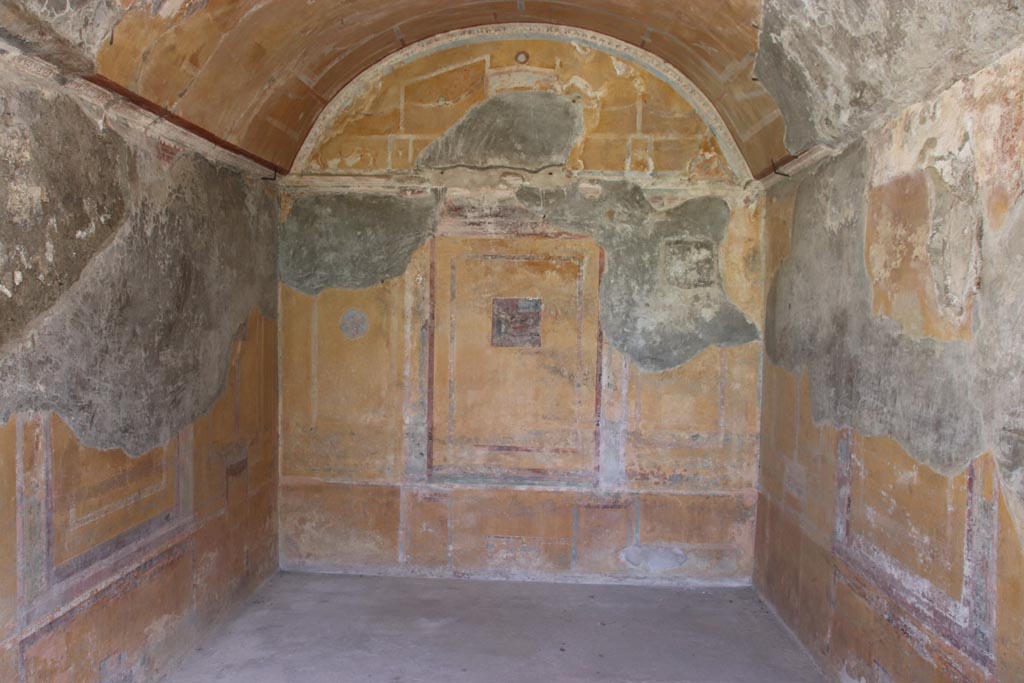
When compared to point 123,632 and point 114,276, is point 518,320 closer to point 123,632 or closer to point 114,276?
point 114,276

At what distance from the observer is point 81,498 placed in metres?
3.00

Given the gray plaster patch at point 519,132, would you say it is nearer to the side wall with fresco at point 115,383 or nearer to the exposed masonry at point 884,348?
the side wall with fresco at point 115,383

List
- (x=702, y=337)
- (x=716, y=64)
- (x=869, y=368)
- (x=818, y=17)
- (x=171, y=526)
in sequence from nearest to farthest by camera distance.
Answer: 1. (x=818, y=17)
2. (x=869, y=368)
3. (x=171, y=526)
4. (x=716, y=64)
5. (x=702, y=337)

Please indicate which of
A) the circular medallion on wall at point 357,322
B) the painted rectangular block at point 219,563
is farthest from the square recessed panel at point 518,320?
the painted rectangular block at point 219,563

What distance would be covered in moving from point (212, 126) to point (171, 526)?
208 centimetres

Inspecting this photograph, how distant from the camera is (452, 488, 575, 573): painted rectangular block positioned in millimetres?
5000

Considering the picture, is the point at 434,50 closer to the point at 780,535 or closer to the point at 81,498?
the point at 81,498

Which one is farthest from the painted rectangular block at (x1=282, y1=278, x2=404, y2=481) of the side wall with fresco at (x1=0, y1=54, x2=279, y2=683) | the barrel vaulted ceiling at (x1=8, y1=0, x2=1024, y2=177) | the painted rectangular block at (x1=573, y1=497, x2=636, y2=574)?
the painted rectangular block at (x1=573, y1=497, x2=636, y2=574)

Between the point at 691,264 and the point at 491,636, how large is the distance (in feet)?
8.85

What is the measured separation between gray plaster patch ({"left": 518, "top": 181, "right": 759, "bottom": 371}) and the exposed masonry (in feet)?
1.34

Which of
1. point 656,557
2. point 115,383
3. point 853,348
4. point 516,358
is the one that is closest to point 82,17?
point 115,383

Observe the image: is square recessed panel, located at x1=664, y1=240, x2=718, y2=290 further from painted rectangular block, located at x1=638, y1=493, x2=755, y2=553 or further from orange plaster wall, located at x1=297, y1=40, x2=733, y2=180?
painted rectangular block, located at x1=638, y1=493, x2=755, y2=553

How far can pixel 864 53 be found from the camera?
114 inches

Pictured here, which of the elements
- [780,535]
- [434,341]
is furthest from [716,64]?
[780,535]
